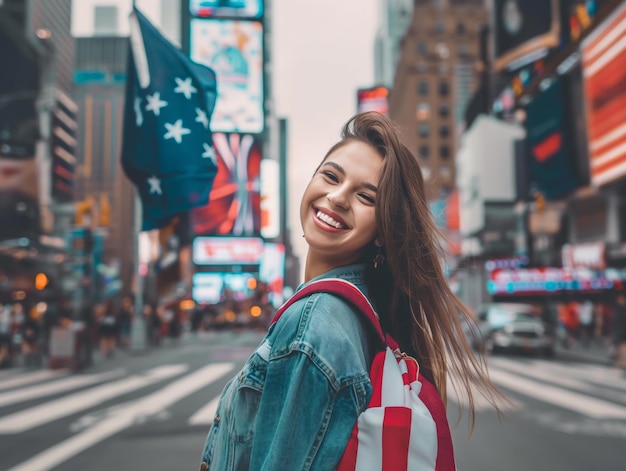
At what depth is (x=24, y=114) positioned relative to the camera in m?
Answer: 67.6

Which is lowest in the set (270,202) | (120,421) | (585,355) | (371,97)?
(585,355)

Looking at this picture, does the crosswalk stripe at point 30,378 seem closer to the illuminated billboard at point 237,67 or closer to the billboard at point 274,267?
the illuminated billboard at point 237,67

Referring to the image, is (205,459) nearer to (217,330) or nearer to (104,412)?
(104,412)

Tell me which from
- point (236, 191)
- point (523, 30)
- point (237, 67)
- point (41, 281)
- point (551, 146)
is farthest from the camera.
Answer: point (236, 191)

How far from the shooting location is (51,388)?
40.8 ft

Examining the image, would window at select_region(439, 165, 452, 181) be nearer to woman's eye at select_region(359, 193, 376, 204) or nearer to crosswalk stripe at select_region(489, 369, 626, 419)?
crosswalk stripe at select_region(489, 369, 626, 419)

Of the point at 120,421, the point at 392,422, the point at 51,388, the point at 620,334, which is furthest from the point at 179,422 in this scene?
the point at 620,334

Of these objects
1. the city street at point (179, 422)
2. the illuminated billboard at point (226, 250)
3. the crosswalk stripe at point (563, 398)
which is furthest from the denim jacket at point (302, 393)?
the illuminated billboard at point (226, 250)

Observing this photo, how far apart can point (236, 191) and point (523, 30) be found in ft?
90.1

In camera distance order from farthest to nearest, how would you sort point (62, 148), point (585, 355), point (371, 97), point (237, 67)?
1. point (62, 148)
2. point (371, 97)
3. point (237, 67)
4. point (585, 355)

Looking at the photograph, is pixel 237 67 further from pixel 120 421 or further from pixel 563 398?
pixel 120 421

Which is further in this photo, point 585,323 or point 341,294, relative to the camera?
point 585,323

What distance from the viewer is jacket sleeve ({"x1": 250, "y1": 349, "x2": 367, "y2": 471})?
1.53 m

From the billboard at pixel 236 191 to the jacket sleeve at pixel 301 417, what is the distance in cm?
5035
